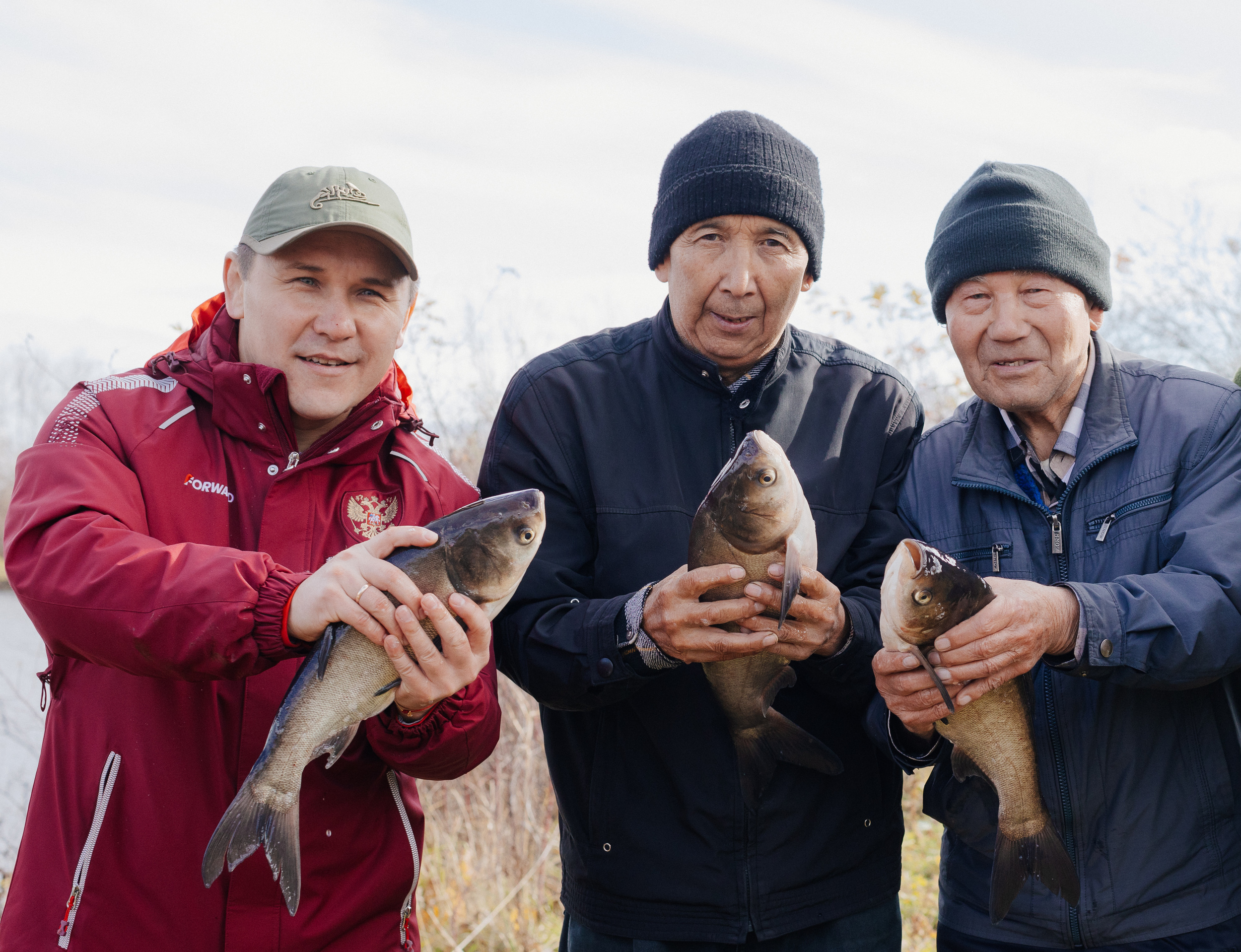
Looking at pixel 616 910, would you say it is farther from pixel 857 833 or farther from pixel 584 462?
pixel 584 462

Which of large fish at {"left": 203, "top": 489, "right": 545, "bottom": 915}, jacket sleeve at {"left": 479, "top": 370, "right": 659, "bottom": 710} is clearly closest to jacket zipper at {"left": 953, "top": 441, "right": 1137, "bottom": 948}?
jacket sleeve at {"left": 479, "top": 370, "right": 659, "bottom": 710}

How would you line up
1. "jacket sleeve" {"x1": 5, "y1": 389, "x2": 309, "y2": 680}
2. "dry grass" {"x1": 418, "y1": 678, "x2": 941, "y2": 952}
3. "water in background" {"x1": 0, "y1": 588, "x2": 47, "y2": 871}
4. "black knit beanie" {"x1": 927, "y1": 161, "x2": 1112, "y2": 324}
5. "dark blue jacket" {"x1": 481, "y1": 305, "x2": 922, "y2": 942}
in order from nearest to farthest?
1. "jacket sleeve" {"x1": 5, "y1": 389, "x2": 309, "y2": 680}
2. "dark blue jacket" {"x1": 481, "y1": 305, "x2": 922, "y2": 942}
3. "black knit beanie" {"x1": 927, "y1": 161, "x2": 1112, "y2": 324}
4. "dry grass" {"x1": 418, "y1": 678, "x2": 941, "y2": 952}
5. "water in background" {"x1": 0, "y1": 588, "x2": 47, "y2": 871}

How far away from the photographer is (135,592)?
2.35 metres

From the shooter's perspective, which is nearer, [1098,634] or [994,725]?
[1098,634]

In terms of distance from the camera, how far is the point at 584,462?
10.8 feet

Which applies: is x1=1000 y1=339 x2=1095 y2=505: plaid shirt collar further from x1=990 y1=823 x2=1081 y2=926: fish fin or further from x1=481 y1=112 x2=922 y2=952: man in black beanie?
x1=990 y1=823 x2=1081 y2=926: fish fin

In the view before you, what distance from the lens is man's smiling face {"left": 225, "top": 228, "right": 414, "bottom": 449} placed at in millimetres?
2934

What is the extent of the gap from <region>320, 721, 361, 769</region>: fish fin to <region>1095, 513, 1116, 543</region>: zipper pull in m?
2.21

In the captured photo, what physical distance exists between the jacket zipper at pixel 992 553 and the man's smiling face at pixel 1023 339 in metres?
0.48

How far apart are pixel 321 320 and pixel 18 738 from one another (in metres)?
6.54

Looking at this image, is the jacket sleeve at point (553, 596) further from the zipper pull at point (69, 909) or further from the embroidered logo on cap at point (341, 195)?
the zipper pull at point (69, 909)

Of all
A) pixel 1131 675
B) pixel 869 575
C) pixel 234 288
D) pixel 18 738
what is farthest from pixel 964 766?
pixel 18 738

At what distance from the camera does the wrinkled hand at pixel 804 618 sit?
2.83 meters

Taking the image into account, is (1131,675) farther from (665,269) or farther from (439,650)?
(665,269)
